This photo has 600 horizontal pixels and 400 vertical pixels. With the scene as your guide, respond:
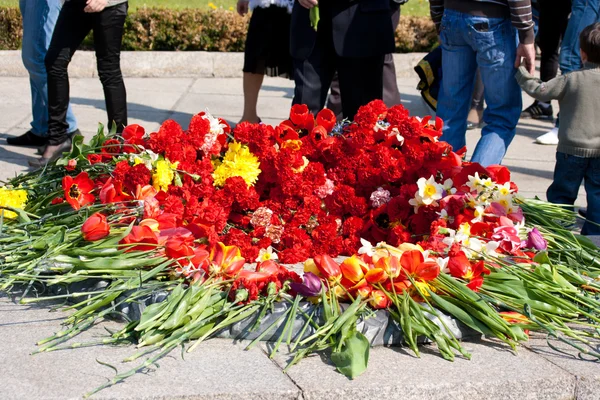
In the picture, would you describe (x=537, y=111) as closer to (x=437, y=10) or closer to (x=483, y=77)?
(x=437, y=10)

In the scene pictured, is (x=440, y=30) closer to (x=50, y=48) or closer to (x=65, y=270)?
(x=50, y=48)

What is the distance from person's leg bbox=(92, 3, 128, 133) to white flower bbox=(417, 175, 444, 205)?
7.24 feet

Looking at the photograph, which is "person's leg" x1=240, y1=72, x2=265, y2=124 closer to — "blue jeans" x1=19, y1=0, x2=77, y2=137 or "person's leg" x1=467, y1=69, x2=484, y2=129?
"blue jeans" x1=19, y1=0, x2=77, y2=137

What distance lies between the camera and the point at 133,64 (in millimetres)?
8938

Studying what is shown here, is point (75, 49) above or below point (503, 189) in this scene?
above

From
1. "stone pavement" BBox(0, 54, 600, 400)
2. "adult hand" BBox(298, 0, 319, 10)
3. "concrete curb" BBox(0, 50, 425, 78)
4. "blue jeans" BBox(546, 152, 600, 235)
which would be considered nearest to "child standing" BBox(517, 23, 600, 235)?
"blue jeans" BBox(546, 152, 600, 235)

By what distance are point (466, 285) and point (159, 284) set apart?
0.99m

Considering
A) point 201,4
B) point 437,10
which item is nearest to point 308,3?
point 437,10

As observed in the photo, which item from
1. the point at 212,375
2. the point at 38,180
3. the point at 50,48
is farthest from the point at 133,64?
the point at 212,375

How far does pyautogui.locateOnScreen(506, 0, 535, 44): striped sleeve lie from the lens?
160 inches

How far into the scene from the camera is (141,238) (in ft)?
9.45

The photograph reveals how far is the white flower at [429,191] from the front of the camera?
10.6 feet

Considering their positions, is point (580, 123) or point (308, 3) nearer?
point (580, 123)

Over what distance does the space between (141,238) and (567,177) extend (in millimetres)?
2276
